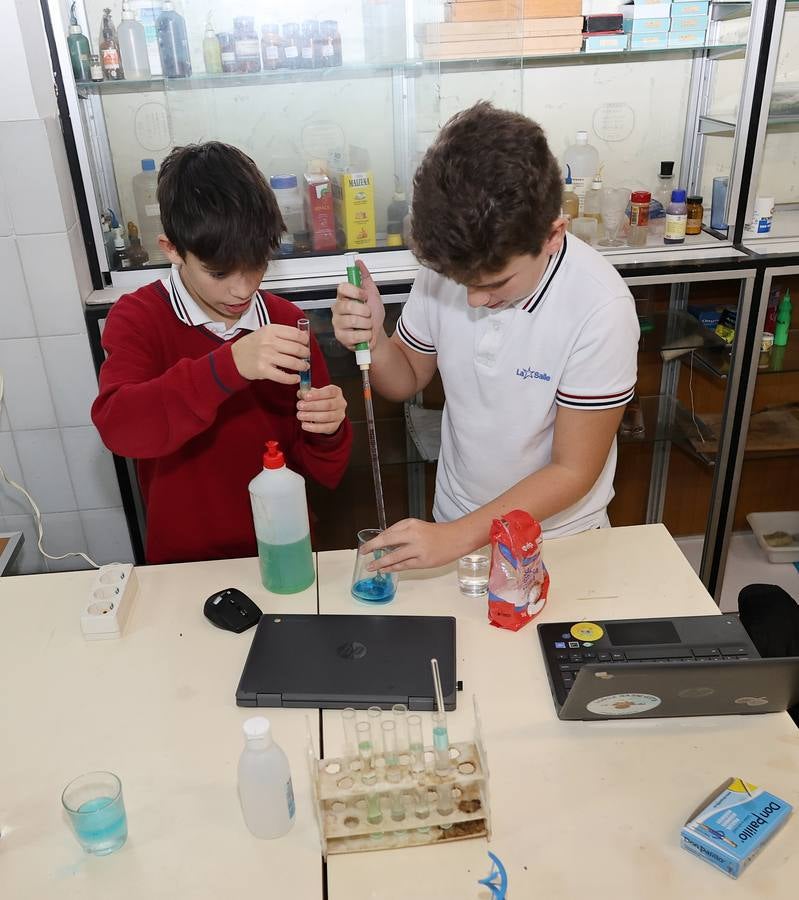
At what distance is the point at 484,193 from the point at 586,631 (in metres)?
0.65

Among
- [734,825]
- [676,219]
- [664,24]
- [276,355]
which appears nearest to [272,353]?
[276,355]

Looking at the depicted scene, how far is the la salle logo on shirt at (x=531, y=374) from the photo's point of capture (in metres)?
1.45

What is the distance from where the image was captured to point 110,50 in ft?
6.92

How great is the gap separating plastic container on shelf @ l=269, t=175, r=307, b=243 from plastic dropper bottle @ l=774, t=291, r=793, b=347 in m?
1.46

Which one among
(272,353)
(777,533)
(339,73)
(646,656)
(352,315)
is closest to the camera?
(646,656)

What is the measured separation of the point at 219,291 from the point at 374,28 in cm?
120

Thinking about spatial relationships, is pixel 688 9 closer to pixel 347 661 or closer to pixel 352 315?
pixel 352 315

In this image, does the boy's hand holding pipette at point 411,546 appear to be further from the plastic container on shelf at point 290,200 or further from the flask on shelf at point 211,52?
the flask on shelf at point 211,52

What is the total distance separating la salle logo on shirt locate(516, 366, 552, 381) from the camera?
4.77 ft

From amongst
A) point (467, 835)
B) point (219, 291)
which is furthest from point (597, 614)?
point (219, 291)

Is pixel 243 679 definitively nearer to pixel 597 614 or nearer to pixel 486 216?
pixel 597 614

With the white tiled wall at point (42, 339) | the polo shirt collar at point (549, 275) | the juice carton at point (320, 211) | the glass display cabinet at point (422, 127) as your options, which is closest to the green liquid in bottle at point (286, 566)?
the polo shirt collar at point (549, 275)

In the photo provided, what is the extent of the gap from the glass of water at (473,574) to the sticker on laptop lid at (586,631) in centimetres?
18

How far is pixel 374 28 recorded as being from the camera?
223cm
